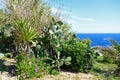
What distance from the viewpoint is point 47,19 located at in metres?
10.7

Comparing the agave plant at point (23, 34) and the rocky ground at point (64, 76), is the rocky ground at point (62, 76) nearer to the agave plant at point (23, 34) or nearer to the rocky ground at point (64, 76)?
the rocky ground at point (64, 76)

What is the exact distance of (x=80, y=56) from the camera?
9352mm

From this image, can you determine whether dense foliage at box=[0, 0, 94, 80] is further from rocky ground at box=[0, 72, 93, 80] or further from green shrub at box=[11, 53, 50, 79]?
rocky ground at box=[0, 72, 93, 80]

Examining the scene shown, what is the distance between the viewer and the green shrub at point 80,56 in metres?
9.36

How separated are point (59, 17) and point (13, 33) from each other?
3193mm

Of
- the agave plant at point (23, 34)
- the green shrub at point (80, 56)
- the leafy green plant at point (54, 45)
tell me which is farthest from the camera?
the green shrub at point (80, 56)

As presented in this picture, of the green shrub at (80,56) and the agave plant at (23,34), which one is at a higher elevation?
the agave plant at (23,34)

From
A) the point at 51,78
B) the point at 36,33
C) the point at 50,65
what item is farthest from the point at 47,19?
the point at 51,78

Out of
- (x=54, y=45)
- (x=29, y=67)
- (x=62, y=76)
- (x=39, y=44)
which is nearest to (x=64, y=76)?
(x=62, y=76)

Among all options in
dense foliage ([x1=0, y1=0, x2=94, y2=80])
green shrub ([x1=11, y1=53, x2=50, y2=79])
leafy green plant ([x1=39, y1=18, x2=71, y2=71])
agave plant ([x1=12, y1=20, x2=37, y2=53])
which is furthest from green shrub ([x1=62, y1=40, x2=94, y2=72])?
agave plant ([x1=12, y1=20, x2=37, y2=53])

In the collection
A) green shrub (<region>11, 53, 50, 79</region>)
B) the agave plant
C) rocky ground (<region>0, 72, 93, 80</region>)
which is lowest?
rocky ground (<region>0, 72, 93, 80</region>)

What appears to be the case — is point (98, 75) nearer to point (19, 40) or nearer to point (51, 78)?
point (51, 78)

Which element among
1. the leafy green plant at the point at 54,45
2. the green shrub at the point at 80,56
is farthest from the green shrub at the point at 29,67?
the green shrub at the point at 80,56

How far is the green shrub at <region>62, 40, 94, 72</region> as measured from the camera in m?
9.36
